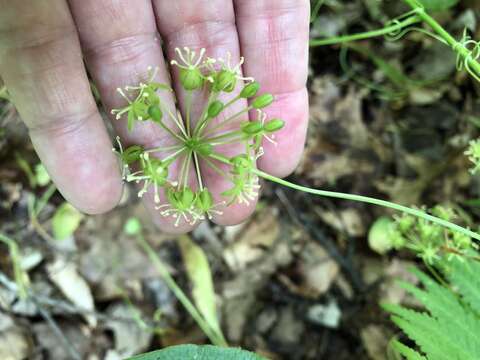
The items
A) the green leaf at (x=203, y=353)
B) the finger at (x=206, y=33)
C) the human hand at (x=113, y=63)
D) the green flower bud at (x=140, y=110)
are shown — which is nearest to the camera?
the green leaf at (x=203, y=353)

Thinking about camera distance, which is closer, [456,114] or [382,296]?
[382,296]

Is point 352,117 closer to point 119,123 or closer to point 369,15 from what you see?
point 369,15

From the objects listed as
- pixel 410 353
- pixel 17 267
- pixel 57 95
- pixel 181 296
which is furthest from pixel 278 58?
pixel 17 267

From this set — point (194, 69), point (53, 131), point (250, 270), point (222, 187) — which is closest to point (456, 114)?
point (250, 270)

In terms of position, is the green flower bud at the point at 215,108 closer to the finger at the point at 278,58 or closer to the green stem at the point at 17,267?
the finger at the point at 278,58

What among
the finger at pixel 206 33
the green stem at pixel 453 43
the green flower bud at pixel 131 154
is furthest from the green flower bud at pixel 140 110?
the green stem at pixel 453 43

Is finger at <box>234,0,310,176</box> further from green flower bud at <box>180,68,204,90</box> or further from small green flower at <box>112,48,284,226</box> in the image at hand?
green flower bud at <box>180,68,204,90</box>
